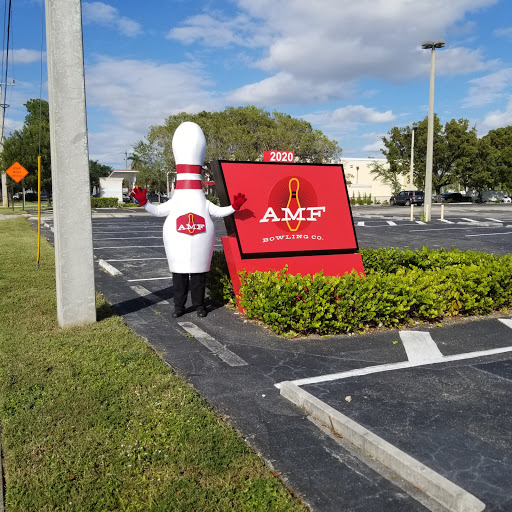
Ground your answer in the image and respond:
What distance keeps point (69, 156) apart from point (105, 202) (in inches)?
1527

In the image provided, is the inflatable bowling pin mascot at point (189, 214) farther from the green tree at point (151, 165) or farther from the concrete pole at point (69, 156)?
the green tree at point (151, 165)

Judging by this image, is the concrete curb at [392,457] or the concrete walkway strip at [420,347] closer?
the concrete curb at [392,457]

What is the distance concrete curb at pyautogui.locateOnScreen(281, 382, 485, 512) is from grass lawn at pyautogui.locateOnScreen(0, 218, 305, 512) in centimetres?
67

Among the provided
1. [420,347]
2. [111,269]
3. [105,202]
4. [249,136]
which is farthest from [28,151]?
[420,347]

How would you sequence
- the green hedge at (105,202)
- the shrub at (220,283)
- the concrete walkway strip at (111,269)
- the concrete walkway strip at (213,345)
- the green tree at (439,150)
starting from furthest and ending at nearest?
the green tree at (439,150)
the green hedge at (105,202)
the concrete walkway strip at (111,269)
the shrub at (220,283)
the concrete walkway strip at (213,345)

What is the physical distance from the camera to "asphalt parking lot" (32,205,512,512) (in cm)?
288

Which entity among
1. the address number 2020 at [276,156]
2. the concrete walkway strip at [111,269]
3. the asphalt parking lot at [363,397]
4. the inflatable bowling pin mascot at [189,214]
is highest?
the address number 2020 at [276,156]

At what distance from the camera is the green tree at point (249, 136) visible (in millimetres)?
42594

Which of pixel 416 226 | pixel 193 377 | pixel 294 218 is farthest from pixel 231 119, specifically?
pixel 193 377

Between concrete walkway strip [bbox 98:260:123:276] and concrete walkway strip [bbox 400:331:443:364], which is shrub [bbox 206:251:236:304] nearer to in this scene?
concrete walkway strip [bbox 400:331:443:364]

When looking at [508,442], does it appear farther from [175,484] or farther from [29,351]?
[29,351]

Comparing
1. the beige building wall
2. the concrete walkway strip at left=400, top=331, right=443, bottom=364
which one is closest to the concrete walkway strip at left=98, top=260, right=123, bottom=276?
the concrete walkway strip at left=400, top=331, right=443, bottom=364

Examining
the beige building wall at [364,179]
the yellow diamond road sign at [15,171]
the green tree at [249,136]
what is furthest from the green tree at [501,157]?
the yellow diamond road sign at [15,171]

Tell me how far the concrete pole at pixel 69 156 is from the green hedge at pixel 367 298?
2.05 meters
